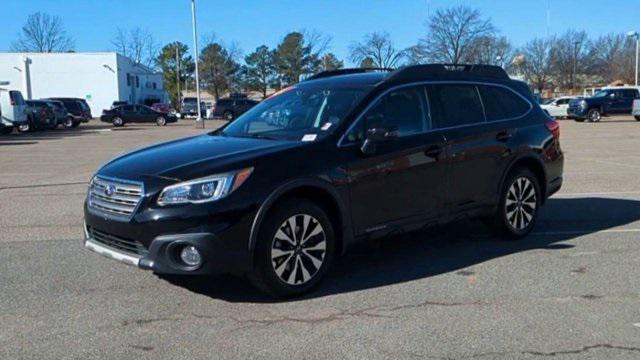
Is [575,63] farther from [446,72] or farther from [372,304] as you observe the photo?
[372,304]

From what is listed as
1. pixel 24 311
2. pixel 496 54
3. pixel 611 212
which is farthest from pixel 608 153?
pixel 496 54

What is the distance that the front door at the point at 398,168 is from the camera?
5.52 meters

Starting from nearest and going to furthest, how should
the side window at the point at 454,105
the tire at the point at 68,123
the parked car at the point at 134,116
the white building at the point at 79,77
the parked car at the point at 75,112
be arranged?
the side window at the point at 454,105 < the tire at the point at 68,123 < the parked car at the point at 75,112 < the parked car at the point at 134,116 < the white building at the point at 79,77

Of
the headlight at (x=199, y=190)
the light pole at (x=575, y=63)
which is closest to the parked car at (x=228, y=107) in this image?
the headlight at (x=199, y=190)

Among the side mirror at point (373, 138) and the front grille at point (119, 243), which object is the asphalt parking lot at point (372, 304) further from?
the side mirror at point (373, 138)

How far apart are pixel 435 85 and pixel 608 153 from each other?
44.4 ft

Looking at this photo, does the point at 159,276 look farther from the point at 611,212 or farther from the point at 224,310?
the point at 611,212

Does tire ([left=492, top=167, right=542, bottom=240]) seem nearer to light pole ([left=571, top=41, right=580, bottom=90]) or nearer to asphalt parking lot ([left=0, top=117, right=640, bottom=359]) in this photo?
asphalt parking lot ([left=0, top=117, right=640, bottom=359])

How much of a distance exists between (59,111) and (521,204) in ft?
121

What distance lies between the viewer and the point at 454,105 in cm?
654

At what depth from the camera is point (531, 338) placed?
4363mm

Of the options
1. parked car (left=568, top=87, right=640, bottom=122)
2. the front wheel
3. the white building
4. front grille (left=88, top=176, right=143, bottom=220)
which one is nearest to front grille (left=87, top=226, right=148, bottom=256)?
front grille (left=88, top=176, right=143, bottom=220)

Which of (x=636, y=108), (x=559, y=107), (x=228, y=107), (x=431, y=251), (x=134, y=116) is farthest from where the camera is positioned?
(x=228, y=107)

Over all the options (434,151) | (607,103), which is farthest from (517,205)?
(607,103)
